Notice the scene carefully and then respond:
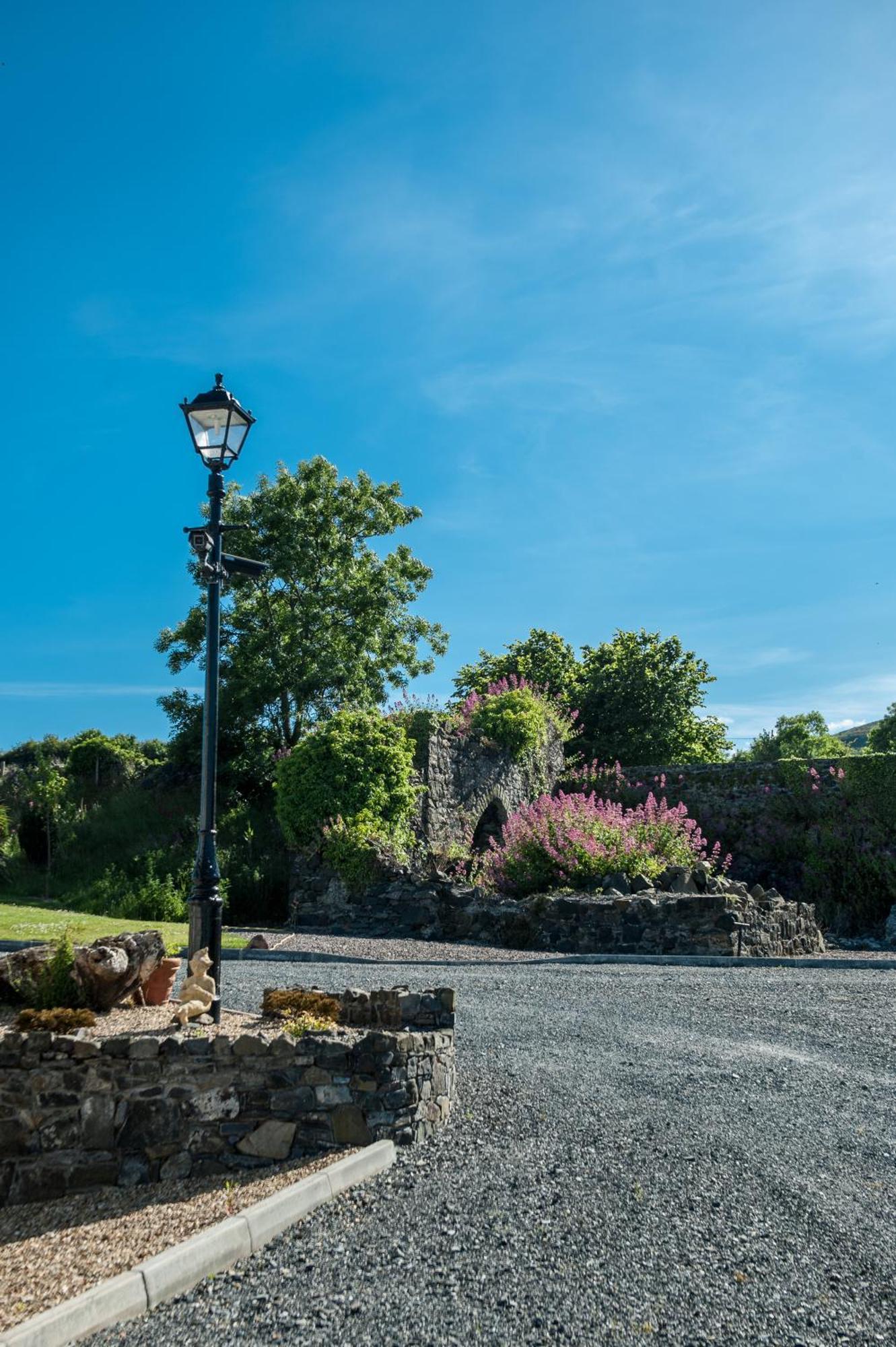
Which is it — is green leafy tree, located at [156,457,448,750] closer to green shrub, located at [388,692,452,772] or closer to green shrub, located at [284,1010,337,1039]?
green shrub, located at [388,692,452,772]

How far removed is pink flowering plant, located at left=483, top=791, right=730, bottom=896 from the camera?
13945mm

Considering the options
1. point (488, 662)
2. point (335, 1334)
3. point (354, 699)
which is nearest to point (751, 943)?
point (335, 1334)

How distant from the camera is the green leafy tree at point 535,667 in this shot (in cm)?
3375

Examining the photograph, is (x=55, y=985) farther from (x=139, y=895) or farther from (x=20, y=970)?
(x=139, y=895)

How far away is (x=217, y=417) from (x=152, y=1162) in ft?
15.5

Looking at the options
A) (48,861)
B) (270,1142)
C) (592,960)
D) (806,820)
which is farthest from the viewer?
(806,820)

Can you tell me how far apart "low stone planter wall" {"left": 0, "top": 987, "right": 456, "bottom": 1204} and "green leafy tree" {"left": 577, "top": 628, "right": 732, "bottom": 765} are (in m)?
27.1

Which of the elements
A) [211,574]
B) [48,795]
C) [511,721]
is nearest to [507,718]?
[511,721]

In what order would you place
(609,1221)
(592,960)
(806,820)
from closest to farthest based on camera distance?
(609,1221) → (592,960) → (806,820)

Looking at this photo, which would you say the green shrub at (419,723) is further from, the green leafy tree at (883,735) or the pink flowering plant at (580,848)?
the green leafy tree at (883,735)

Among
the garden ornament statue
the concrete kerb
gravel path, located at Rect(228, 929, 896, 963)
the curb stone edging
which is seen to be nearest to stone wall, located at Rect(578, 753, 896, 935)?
gravel path, located at Rect(228, 929, 896, 963)

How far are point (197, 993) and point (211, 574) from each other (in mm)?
2959

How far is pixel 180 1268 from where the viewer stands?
12.0 ft

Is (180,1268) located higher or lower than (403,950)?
lower
